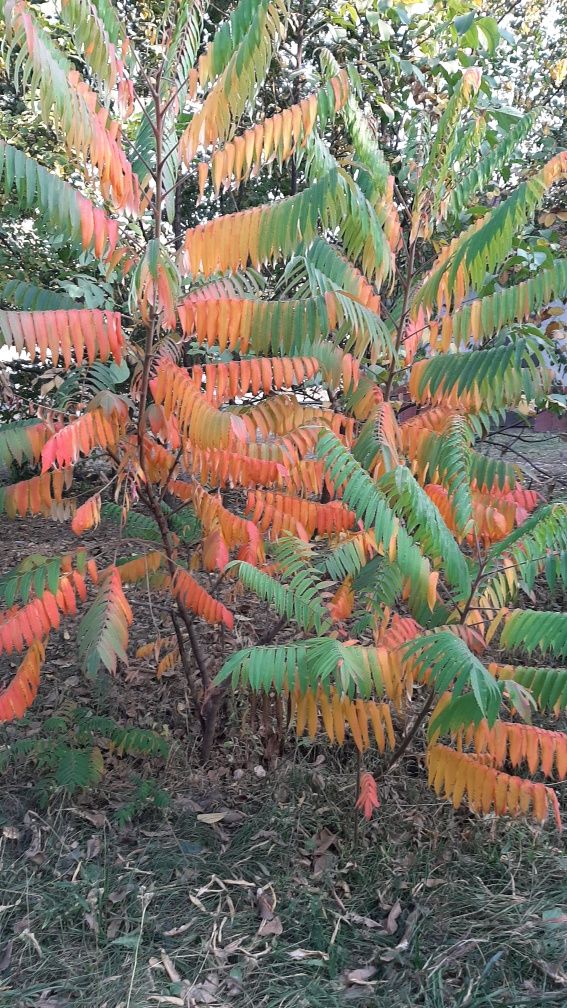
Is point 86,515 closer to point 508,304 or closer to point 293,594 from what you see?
point 293,594

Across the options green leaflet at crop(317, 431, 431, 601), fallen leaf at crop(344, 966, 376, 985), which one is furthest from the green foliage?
green leaflet at crop(317, 431, 431, 601)

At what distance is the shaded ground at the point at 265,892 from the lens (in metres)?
2.32

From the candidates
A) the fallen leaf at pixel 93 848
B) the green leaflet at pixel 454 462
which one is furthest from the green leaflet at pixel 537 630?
the fallen leaf at pixel 93 848

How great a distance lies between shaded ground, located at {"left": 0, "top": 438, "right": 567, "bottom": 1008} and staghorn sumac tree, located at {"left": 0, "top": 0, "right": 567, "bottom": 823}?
0.44 meters

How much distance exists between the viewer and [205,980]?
235 cm

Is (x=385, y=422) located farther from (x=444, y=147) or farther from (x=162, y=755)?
(x=162, y=755)

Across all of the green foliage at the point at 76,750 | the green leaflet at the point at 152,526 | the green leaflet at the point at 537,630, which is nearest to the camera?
the green leaflet at the point at 537,630

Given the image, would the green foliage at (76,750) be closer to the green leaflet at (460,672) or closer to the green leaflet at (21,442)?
the green leaflet at (21,442)

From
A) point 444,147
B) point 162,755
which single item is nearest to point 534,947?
point 162,755

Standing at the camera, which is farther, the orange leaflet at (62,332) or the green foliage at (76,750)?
the green foliage at (76,750)

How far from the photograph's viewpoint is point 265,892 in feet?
8.81

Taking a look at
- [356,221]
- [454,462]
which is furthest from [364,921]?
[356,221]

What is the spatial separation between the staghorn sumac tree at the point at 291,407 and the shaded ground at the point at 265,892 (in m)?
0.44

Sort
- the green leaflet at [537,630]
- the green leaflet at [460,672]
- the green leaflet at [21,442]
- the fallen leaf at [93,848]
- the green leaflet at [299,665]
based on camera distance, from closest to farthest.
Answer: the green leaflet at [460,672]
the green leaflet at [299,665]
the green leaflet at [537,630]
the green leaflet at [21,442]
the fallen leaf at [93,848]
